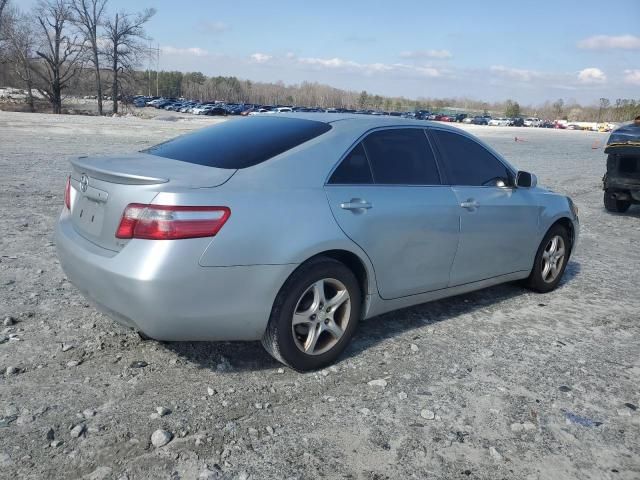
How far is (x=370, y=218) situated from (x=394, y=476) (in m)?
1.66

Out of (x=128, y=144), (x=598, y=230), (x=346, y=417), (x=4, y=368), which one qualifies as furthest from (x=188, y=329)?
(x=128, y=144)

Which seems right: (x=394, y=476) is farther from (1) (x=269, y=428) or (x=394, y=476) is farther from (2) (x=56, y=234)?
(2) (x=56, y=234)

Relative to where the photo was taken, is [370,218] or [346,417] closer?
[346,417]

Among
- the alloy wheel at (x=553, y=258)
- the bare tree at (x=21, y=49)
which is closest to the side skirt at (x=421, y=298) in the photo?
the alloy wheel at (x=553, y=258)

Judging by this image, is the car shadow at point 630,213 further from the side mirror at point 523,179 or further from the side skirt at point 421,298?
the side skirt at point 421,298

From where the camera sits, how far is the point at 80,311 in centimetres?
437

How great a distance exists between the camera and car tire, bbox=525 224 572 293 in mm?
5480

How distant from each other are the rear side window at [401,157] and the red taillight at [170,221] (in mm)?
1339

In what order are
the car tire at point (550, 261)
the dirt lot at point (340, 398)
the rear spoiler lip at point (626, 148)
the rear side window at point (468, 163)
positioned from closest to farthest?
the dirt lot at point (340, 398) < the rear side window at point (468, 163) < the car tire at point (550, 261) < the rear spoiler lip at point (626, 148)

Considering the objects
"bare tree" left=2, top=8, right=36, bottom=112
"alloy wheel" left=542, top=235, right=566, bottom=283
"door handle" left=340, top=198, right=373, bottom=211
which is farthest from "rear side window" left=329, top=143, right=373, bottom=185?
"bare tree" left=2, top=8, right=36, bottom=112

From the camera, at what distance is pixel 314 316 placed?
3576mm

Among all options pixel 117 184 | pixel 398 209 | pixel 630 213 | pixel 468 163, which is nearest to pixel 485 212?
pixel 468 163

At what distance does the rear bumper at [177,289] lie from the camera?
9.80 ft

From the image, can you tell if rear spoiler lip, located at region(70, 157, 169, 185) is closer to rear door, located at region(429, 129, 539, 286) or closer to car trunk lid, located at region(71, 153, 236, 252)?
car trunk lid, located at region(71, 153, 236, 252)
